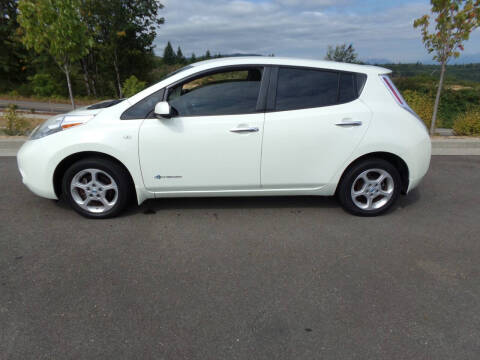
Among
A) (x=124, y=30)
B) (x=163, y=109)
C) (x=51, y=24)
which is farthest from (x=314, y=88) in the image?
(x=124, y=30)

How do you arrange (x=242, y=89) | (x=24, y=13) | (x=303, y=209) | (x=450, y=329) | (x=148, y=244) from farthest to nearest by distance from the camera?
1. (x=24, y=13)
2. (x=303, y=209)
3. (x=242, y=89)
4. (x=148, y=244)
5. (x=450, y=329)

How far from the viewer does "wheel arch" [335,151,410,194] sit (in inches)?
148

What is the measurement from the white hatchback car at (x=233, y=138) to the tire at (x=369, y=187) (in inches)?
0.8

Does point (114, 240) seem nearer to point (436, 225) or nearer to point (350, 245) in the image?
point (350, 245)

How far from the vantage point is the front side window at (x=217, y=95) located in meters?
3.52

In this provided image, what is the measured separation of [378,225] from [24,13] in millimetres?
10213

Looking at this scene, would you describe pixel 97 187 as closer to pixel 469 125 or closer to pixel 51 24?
pixel 51 24

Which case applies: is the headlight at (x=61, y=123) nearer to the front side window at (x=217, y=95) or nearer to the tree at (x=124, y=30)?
the front side window at (x=217, y=95)

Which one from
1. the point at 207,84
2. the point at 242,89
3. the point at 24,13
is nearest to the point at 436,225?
the point at 242,89

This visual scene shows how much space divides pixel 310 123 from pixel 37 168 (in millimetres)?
2889

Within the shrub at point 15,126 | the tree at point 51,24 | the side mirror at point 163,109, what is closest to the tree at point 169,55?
the tree at point 51,24

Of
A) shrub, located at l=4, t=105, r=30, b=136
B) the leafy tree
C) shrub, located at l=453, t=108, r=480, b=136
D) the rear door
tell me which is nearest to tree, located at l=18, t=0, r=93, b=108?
shrub, located at l=4, t=105, r=30, b=136

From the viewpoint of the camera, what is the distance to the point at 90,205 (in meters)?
3.76

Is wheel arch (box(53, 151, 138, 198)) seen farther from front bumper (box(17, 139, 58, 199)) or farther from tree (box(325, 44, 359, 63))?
tree (box(325, 44, 359, 63))
